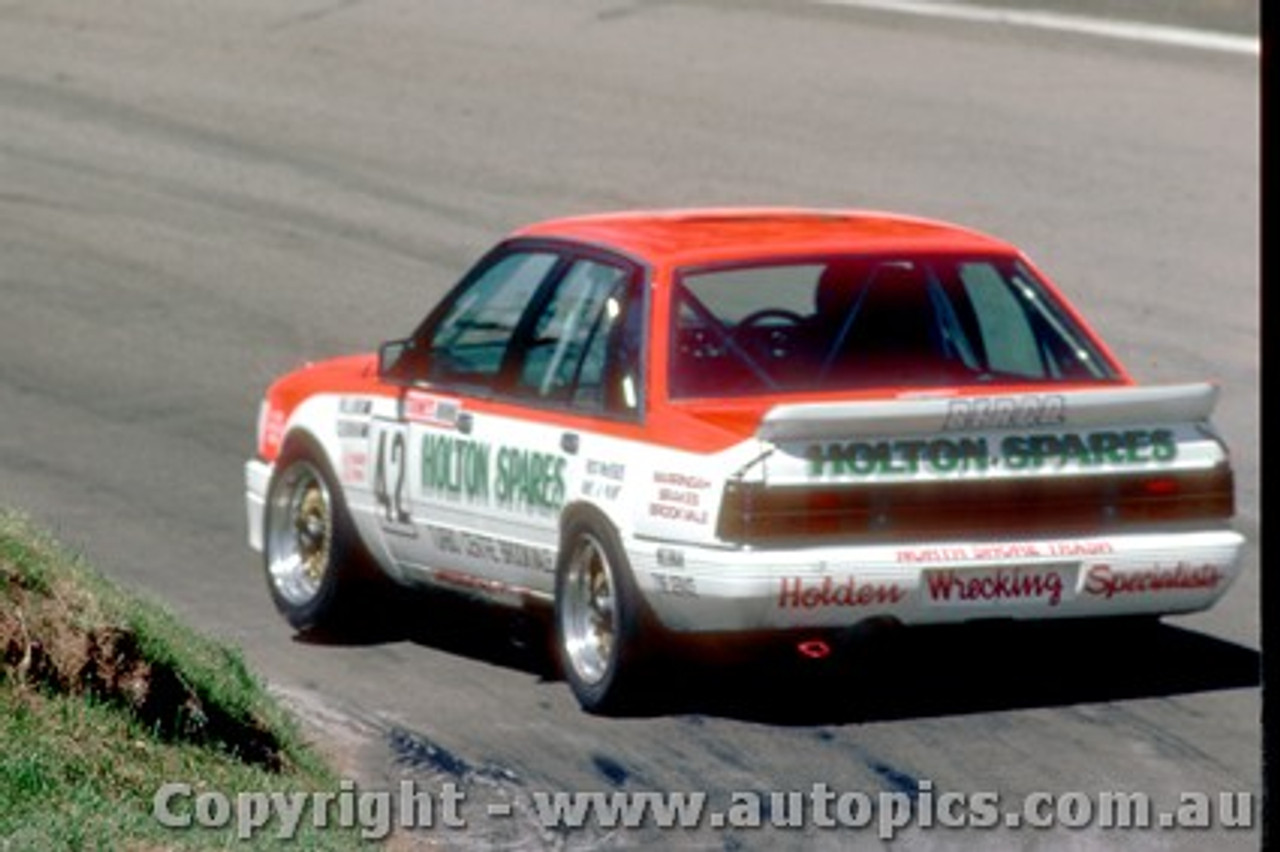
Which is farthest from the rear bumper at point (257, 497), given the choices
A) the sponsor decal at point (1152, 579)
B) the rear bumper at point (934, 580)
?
the sponsor decal at point (1152, 579)

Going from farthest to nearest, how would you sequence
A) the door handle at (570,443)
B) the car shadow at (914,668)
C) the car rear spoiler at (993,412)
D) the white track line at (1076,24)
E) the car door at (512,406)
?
1. the white track line at (1076,24)
2. the car door at (512,406)
3. the door handle at (570,443)
4. the car shadow at (914,668)
5. the car rear spoiler at (993,412)

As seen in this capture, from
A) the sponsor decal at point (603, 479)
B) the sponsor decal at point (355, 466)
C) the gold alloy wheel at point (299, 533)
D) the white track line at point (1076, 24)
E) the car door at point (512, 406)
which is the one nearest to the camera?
the sponsor decal at point (603, 479)

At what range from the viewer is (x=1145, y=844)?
31.1 feet

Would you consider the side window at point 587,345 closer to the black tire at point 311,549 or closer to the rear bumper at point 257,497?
the black tire at point 311,549

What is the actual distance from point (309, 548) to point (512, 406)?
55.4 inches

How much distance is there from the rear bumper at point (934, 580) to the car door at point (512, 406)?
0.71m

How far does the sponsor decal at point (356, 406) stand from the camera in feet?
41.2

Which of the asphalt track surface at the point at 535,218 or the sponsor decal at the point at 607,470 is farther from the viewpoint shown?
the sponsor decal at the point at 607,470

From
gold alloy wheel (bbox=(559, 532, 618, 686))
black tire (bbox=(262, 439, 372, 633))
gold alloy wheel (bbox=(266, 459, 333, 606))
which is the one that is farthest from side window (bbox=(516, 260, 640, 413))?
gold alloy wheel (bbox=(266, 459, 333, 606))

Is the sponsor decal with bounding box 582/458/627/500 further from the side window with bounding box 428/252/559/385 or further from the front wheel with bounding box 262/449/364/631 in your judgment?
the front wheel with bounding box 262/449/364/631

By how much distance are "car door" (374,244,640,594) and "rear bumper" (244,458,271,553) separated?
907 millimetres

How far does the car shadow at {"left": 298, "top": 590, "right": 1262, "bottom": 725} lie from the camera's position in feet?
36.6

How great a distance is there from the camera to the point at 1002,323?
1214 centimetres

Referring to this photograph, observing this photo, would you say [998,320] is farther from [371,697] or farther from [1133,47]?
[1133,47]
